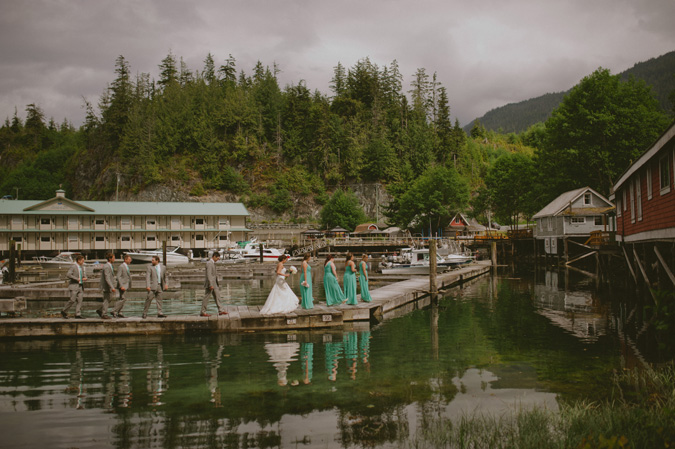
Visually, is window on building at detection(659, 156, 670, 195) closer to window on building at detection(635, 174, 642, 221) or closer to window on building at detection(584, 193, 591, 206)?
window on building at detection(635, 174, 642, 221)

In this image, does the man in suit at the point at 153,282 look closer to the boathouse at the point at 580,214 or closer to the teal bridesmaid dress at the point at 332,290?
the teal bridesmaid dress at the point at 332,290

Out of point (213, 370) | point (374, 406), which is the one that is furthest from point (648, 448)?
point (213, 370)

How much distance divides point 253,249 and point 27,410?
53381 mm

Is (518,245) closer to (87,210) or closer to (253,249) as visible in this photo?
(253,249)

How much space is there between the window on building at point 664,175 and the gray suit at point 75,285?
1997cm

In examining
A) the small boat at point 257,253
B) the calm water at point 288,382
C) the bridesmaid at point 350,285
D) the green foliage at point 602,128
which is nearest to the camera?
the calm water at point 288,382

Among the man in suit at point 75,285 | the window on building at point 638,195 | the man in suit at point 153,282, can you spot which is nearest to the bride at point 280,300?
the man in suit at point 153,282

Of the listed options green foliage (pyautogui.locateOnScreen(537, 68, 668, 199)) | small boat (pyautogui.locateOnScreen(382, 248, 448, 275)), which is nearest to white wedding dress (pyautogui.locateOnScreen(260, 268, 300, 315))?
small boat (pyautogui.locateOnScreen(382, 248, 448, 275))

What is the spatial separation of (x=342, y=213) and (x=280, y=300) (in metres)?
69.6

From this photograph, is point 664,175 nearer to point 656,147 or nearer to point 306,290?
point 656,147

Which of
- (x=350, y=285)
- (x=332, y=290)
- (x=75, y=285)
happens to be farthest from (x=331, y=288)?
(x=75, y=285)

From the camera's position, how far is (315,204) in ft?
313

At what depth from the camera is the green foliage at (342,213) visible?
84812mm

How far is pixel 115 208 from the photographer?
71688 mm
